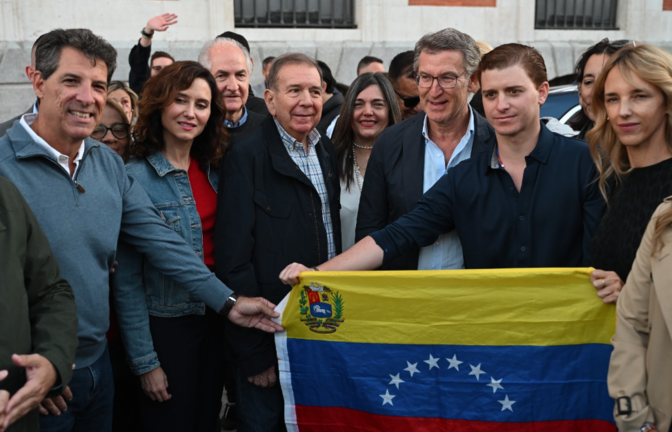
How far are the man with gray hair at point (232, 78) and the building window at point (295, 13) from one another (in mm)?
6395

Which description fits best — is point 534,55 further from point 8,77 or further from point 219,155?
point 8,77

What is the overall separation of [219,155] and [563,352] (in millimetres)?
1906

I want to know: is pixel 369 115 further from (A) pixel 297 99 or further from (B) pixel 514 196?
(B) pixel 514 196

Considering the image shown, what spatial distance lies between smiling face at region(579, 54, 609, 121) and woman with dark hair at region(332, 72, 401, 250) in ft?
4.38

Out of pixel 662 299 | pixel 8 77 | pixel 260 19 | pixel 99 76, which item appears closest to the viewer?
pixel 662 299

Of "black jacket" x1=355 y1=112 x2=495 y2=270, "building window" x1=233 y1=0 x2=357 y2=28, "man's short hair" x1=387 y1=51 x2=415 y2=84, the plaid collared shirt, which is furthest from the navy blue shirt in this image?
"building window" x1=233 y1=0 x2=357 y2=28

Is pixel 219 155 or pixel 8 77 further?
pixel 8 77

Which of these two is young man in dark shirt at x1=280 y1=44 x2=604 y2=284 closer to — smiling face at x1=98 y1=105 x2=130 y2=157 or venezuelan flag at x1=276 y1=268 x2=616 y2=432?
venezuelan flag at x1=276 y1=268 x2=616 y2=432

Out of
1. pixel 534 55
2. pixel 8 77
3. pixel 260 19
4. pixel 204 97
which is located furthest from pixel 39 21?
pixel 534 55

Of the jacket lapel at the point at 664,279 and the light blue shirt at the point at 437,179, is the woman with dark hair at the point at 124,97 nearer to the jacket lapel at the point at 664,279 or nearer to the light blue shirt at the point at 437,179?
the light blue shirt at the point at 437,179

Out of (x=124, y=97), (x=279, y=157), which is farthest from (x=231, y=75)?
(x=279, y=157)

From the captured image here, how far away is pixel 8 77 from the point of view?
9.32 m

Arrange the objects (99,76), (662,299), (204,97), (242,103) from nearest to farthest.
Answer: (662,299) → (99,76) → (204,97) → (242,103)

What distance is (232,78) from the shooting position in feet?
15.0
